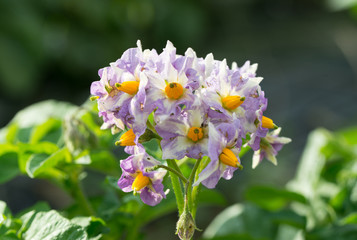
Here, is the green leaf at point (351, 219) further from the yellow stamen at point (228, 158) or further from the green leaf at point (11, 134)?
the green leaf at point (11, 134)

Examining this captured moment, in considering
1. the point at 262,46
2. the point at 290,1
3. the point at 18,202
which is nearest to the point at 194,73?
the point at 18,202

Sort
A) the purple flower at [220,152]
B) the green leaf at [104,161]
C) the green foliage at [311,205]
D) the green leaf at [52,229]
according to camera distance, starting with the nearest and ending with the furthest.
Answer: the purple flower at [220,152] < the green leaf at [52,229] < the green leaf at [104,161] < the green foliage at [311,205]

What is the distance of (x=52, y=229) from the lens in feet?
2.62

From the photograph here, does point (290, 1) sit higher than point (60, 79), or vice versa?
point (290, 1)

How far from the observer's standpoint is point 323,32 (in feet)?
13.7

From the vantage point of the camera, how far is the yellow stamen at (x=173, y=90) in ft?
2.24

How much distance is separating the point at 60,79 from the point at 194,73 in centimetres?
313

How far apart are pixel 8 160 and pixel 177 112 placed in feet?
1.72

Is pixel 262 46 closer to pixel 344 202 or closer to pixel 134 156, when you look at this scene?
pixel 344 202

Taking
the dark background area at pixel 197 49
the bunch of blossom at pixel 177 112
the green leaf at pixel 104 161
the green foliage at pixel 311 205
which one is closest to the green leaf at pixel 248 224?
the green foliage at pixel 311 205

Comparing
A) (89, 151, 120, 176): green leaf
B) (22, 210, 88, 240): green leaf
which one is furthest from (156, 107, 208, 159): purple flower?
(89, 151, 120, 176): green leaf

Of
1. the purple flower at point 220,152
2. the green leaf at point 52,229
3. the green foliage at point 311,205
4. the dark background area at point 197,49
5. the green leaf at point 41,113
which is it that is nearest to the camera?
the purple flower at point 220,152

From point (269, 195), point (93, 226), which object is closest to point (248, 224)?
Result: point (269, 195)

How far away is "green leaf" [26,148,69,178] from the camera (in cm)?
90
